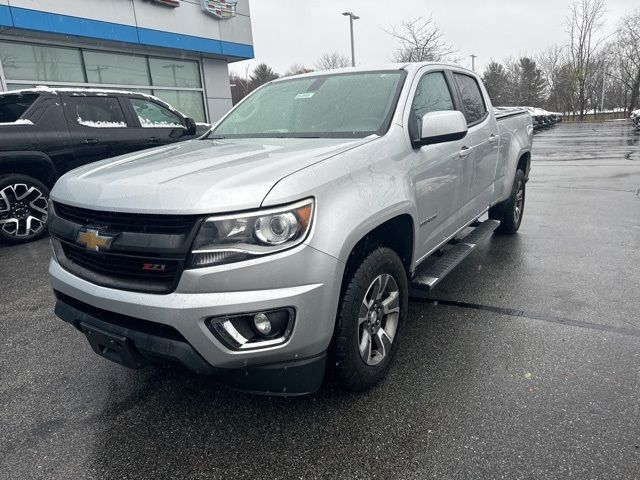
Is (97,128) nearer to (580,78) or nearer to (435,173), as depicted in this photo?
(435,173)

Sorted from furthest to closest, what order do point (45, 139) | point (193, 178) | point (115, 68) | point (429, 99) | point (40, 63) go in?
point (115, 68), point (40, 63), point (45, 139), point (429, 99), point (193, 178)

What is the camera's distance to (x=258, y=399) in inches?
100.0

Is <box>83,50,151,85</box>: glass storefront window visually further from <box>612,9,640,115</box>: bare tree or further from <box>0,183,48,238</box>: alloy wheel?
<box>612,9,640,115</box>: bare tree

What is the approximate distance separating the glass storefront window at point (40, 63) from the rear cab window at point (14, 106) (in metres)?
6.66

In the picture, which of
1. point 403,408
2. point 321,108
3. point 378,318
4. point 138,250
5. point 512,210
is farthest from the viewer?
point 512,210

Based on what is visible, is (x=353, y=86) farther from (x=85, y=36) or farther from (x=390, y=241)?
(x=85, y=36)

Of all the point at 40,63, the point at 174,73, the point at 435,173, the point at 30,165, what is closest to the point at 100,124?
the point at 30,165

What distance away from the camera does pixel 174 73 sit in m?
15.0

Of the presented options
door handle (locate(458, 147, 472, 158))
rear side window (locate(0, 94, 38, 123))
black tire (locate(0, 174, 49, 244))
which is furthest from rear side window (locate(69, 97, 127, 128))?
door handle (locate(458, 147, 472, 158))

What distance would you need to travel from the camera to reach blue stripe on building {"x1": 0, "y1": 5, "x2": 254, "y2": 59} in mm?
10508

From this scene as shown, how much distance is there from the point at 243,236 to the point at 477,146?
105 inches

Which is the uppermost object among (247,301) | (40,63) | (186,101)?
(40,63)

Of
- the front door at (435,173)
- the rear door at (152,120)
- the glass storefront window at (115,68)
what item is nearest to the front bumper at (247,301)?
the front door at (435,173)

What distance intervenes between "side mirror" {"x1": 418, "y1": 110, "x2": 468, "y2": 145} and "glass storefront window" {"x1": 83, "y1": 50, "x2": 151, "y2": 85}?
12.7m
